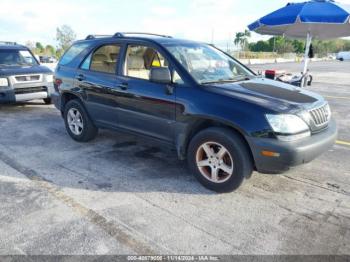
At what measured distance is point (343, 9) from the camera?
717 centimetres

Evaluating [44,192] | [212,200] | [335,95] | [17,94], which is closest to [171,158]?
[212,200]

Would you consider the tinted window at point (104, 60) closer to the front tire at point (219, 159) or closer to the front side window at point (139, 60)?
the front side window at point (139, 60)

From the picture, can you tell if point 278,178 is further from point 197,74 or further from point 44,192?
point 44,192

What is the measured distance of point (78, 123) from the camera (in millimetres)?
5324

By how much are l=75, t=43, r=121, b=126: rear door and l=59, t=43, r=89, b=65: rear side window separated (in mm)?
291

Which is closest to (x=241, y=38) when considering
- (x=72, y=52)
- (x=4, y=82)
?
(x=4, y=82)

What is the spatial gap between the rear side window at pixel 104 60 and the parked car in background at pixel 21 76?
3.66m

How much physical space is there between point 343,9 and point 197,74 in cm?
526

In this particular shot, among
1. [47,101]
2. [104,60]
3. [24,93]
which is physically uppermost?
[104,60]

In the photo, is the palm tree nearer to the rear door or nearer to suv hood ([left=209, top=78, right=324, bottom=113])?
the rear door

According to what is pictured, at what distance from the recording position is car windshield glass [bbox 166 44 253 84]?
12.9 feet

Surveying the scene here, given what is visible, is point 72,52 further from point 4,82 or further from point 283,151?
point 283,151

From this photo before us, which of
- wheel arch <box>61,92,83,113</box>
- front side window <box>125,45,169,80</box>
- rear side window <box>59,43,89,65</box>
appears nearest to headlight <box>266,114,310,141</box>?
front side window <box>125,45,169,80</box>

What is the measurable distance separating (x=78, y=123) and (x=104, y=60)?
122cm
